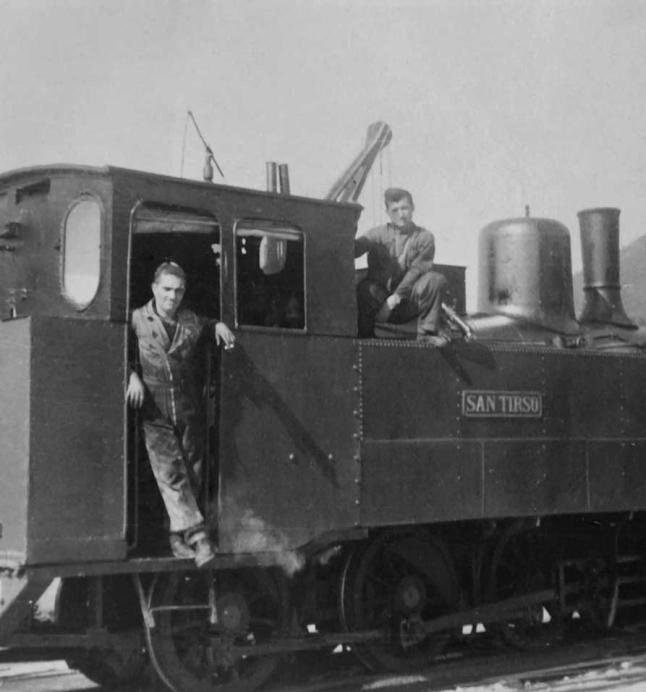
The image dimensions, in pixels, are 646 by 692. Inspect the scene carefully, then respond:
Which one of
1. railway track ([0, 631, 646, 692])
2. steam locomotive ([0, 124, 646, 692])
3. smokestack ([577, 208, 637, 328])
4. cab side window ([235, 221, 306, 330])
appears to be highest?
smokestack ([577, 208, 637, 328])

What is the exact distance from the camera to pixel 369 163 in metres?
10.9

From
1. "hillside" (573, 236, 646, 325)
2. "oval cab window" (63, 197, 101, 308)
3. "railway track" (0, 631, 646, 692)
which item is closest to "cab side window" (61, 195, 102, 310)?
"oval cab window" (63, 197, 101, 308)

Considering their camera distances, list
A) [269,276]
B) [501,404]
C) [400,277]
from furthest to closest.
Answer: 1. [501,404]
2. [400,277]
3. [269,276]

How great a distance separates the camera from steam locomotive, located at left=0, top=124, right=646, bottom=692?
5754mm

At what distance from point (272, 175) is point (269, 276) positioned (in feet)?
3.01

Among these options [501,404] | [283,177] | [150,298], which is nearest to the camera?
[150,298]

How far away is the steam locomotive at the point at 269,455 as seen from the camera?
575cm

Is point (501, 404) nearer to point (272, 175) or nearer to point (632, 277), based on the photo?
point (272, 175)

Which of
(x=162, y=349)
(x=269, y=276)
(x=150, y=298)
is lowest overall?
(x=162, y=349)

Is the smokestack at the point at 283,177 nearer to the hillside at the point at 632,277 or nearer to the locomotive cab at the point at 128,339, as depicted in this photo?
the locomotive cab at the point at 128,339

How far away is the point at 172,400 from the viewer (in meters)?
6.00

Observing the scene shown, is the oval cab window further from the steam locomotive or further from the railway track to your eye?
the railway track

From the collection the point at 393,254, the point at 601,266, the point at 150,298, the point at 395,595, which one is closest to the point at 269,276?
the point at 150,298

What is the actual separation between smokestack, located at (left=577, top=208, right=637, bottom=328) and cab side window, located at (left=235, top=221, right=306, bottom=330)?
432 centimetres
